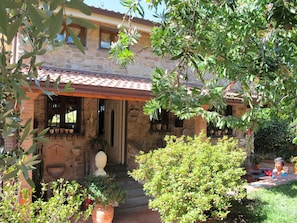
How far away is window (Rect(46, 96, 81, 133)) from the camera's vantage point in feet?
30.7

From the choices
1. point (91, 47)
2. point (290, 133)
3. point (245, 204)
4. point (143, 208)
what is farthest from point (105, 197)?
point (290, 133)

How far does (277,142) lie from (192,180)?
10900mm

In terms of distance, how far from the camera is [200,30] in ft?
9.78

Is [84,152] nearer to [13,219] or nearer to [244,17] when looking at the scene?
[13,219]

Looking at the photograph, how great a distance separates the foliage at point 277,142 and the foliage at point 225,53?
1296 cm

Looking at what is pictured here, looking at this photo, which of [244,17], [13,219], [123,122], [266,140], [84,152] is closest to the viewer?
[244,17]

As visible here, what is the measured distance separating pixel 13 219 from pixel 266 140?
1424 cm

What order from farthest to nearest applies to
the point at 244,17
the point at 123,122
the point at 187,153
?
the point at 123,122, the point at 187,153, the point at 244,17

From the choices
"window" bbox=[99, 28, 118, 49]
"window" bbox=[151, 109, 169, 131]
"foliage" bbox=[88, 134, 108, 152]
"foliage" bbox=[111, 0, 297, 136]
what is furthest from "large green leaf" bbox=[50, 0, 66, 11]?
→ "window" bbox=[151, 109, 169, 131]

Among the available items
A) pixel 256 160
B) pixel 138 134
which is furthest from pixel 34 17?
pixel 256 160

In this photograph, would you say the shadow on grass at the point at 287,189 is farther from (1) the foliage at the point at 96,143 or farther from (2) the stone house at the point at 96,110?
(1) the foliage at the point at 96,143

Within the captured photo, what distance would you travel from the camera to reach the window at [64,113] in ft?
30.7

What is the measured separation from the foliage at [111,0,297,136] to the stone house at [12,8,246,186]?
15.3 feet

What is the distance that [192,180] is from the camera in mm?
5797
